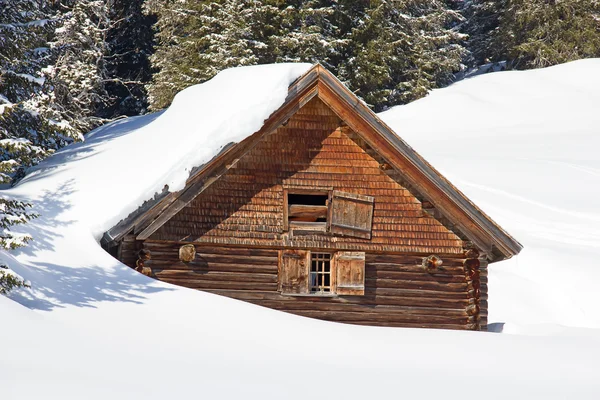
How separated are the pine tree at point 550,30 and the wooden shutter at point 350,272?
3295cm

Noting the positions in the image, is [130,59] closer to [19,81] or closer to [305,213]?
[19,81]

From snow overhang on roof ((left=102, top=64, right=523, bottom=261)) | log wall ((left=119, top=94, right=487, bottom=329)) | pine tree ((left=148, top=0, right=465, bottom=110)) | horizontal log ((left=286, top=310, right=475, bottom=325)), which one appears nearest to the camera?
snow overhang on roof ((left=102, top=64, right=523, bottom=261))

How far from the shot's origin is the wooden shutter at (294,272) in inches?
747

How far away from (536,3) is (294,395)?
41581 millimetres

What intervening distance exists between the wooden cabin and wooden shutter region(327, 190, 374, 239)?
0.08 ft

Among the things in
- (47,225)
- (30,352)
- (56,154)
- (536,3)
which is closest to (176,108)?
(56,154)

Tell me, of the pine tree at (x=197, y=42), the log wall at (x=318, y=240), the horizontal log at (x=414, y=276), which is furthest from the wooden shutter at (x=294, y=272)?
the pine tree at (x=197, y=42)

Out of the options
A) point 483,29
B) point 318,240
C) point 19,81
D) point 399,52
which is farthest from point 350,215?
point 483,29

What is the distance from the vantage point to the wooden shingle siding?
18.5m

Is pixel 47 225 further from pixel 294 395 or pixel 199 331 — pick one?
pixel 294 395

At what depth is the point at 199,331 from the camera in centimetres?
1445

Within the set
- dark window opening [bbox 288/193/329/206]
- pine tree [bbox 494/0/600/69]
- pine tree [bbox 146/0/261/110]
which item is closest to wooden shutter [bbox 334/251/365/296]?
dark window opening [bbox 288/193/329/206]

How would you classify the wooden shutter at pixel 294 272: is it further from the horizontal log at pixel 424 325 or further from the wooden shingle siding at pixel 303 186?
the horizontal log at pixel 424 325

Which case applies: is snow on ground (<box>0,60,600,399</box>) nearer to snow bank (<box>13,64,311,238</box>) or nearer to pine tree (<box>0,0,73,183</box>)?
snow bank (<box>13,64,311,238</box>)
